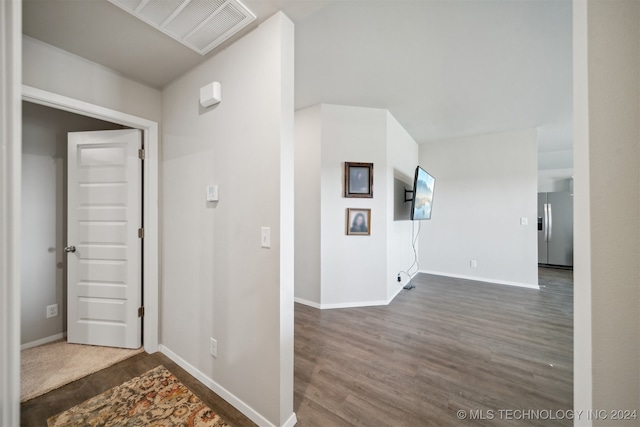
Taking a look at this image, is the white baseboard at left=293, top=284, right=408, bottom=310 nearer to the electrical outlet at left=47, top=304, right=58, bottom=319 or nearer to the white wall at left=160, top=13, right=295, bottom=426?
the white wall at left=160, top=13, right=295, bottom=426

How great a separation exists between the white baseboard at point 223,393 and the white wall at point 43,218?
1.26 m

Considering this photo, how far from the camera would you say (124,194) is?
211cm

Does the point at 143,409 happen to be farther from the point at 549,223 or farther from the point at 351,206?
the point at 549,223

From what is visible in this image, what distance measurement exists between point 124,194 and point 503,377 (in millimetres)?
3562

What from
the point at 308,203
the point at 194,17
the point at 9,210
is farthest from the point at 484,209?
the point at 9,210

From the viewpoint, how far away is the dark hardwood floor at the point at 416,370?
4.82ft

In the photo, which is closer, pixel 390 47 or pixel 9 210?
pixel 9 210

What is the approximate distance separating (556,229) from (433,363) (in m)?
5.80

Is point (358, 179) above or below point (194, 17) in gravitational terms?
below

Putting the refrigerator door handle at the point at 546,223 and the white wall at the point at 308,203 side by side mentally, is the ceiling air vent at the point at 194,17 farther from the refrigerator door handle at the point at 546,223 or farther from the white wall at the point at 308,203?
the refrigerator door handle at the point at 546,223

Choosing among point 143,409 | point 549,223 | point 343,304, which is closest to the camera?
point 143,409

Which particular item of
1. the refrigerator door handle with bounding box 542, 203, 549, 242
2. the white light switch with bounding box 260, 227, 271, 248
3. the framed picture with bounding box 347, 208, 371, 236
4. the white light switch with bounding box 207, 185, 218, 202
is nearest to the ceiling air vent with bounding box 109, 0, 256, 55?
the white light switch with bounding box 207, 185, 218, 202

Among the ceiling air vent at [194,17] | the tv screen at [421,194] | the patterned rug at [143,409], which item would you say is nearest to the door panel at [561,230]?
the tv screen at [421,194]

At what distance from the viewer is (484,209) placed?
14.2 ft
